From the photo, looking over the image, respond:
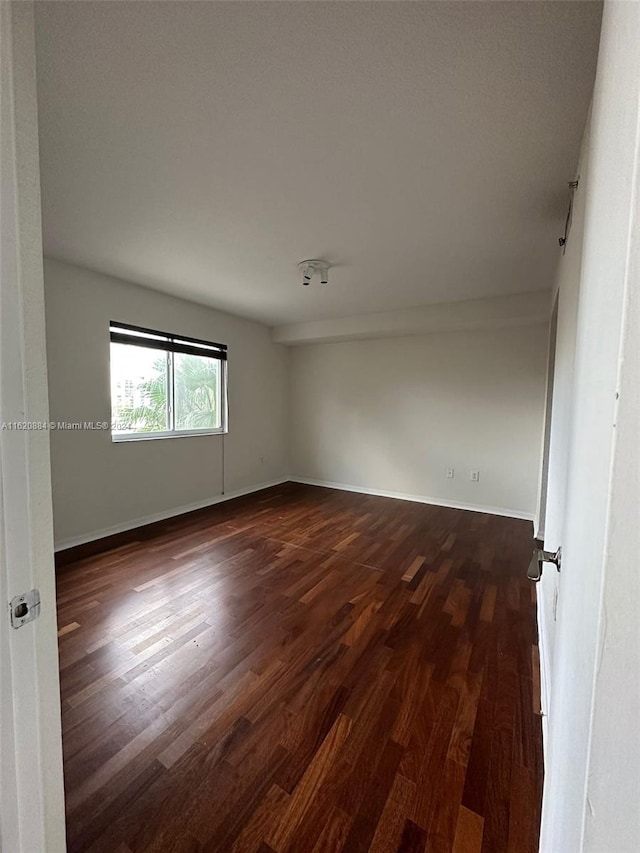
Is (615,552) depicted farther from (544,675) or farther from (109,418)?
A: (109,418)

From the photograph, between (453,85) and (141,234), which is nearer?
(453,85)

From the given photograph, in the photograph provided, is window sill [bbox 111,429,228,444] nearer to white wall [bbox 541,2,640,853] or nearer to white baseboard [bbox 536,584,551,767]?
white baseboard [bbox 536,584,551,767]

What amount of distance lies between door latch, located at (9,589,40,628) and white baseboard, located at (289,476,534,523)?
4.32m

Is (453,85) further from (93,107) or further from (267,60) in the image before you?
(93,107)

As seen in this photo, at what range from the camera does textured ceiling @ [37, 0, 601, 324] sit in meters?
1.05

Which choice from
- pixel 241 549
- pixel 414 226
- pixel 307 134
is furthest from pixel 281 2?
pixel 241 549

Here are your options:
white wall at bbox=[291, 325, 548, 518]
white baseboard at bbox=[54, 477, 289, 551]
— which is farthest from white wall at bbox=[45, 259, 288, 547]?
white wall at bbox=[291, 325, 548, 518]

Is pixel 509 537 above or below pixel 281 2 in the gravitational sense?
below

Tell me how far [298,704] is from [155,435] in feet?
9.74

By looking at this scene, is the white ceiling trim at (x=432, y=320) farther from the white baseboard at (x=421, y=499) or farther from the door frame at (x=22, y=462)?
the door frame at (x=22, y=462)

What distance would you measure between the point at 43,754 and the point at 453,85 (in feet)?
7.34

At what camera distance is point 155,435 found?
3.70 m

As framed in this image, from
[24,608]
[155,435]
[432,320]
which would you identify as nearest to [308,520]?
[155,435]

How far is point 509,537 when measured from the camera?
11.3 feet
